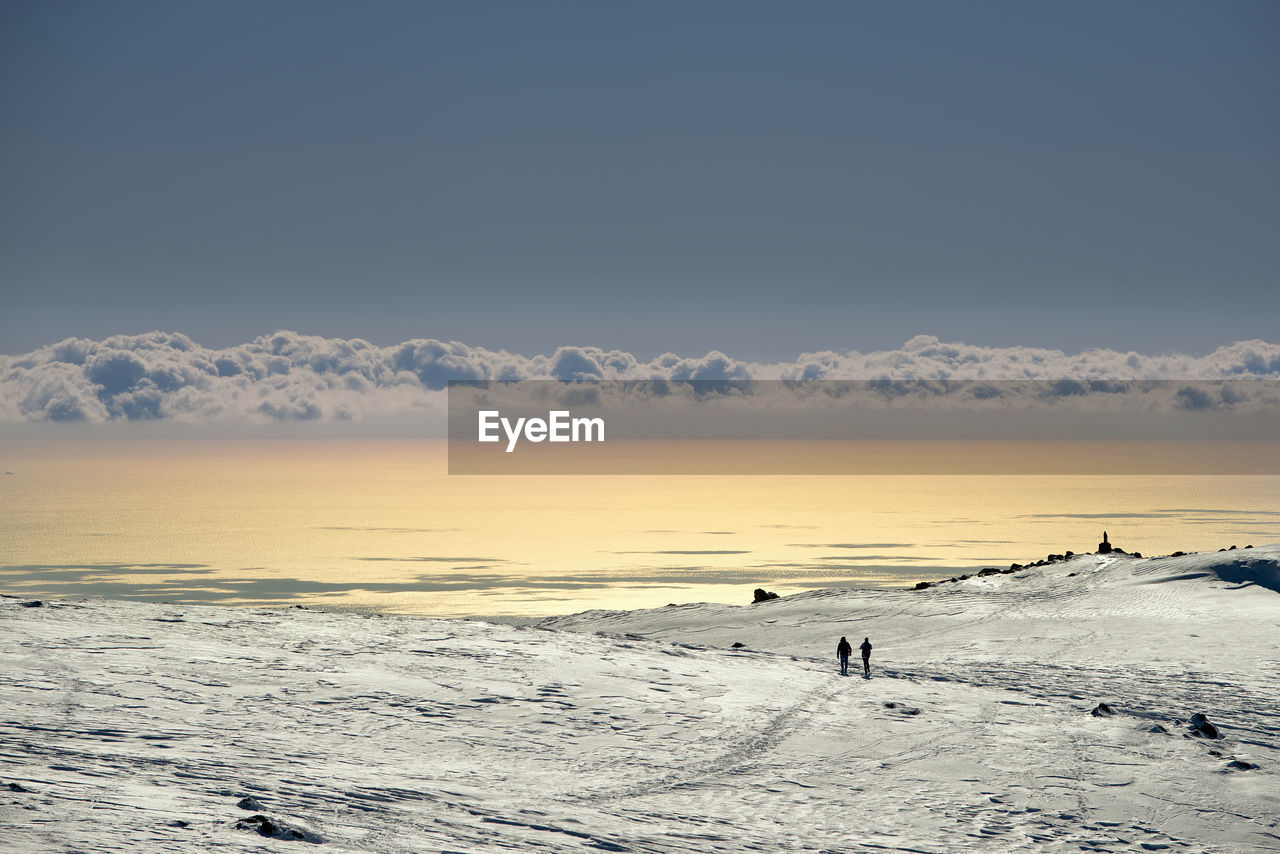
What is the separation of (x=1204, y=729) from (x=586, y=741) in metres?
16.6

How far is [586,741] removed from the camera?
26328mm

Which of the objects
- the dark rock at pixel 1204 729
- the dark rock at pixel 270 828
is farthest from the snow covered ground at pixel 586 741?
the dark rock at pixel 1204 729

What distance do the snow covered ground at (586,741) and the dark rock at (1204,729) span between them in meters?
0.25

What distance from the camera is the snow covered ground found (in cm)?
1917

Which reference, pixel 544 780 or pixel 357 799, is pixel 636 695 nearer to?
pixel 544 780

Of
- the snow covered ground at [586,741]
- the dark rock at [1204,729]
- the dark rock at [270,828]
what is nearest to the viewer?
the dark rock at [270,828]

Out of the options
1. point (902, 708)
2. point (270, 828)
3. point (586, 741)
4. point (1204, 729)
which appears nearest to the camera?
point (270, 828)

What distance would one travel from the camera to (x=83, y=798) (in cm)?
1781

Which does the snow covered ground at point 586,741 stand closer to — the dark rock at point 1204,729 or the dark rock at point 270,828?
the dark rock at point 270,828

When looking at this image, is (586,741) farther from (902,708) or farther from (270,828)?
(270,828)

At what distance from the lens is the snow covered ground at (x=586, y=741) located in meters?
19.2

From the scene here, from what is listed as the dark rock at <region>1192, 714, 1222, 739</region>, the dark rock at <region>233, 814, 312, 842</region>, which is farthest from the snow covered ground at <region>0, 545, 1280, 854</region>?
the dark rock at <region>1192, 714, 1222, 739</region>

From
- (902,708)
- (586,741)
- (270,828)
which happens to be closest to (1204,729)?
(902,708)

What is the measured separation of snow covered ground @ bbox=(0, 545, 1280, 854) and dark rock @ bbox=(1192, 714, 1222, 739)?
0.82 feet
